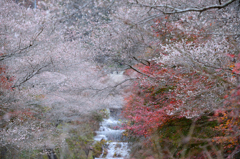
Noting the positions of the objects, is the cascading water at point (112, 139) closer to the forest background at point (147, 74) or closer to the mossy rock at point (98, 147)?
the mossy rock at point (98, 147)

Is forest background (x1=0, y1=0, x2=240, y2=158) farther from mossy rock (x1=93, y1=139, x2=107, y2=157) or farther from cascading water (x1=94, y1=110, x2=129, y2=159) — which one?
cascading water (x1=94, y1=110, x2=129, y2=159)

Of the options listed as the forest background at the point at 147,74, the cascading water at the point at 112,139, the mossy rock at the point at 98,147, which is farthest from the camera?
the mossy rock at the point at 98,147

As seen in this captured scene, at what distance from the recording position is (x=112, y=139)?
14.9m

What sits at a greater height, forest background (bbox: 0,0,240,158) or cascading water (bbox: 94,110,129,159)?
forest background (bbox: 0,0,240,158)

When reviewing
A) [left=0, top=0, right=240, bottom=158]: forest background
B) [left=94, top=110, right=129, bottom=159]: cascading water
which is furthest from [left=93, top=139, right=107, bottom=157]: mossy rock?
[left=0, top=0, right=240, bottom=158]: forest background

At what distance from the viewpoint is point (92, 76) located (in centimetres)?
1268

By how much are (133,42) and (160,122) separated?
12.2ft

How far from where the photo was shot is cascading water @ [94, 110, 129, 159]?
12352 millimetres

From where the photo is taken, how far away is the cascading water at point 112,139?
12.4m

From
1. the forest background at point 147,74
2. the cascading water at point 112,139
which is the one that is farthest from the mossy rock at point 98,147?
the forest background at point 147,74

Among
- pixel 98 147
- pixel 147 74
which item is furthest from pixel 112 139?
pixel 147 74

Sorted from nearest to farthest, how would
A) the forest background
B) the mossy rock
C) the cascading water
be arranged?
the forest background < the cascading water < the mossy rock

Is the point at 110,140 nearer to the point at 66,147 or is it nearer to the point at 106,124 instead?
the point at 106,124

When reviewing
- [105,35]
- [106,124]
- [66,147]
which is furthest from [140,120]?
[106,124]
